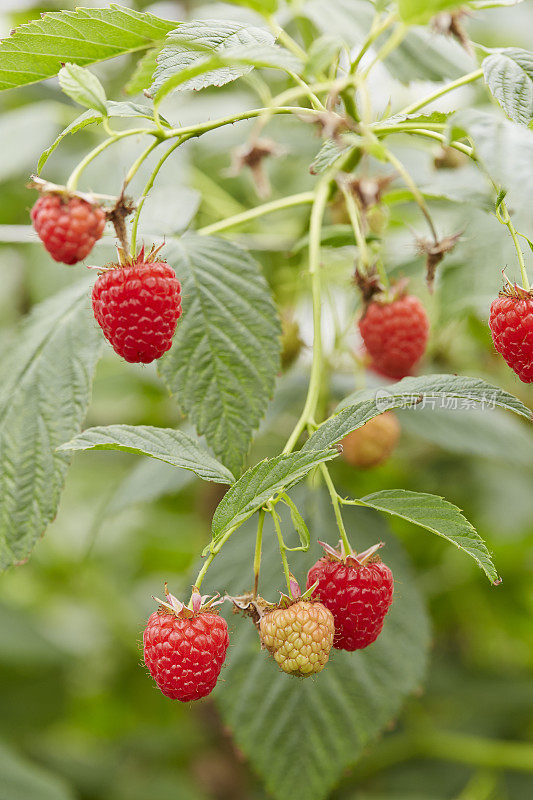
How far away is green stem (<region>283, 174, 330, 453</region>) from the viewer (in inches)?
31.3

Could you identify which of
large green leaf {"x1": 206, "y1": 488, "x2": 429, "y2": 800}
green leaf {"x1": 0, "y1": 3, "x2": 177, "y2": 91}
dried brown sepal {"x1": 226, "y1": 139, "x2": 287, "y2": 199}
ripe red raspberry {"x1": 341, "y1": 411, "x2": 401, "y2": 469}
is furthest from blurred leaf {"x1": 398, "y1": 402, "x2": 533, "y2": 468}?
green leaf {"x1": 0, "y1": 3, "x2": 177, "y2": 91}

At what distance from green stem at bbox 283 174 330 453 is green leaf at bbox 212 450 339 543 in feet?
0.20

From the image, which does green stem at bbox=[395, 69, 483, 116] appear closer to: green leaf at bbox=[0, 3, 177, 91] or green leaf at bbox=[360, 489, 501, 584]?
green leaf at bbox=[0, 3, 177, 91]

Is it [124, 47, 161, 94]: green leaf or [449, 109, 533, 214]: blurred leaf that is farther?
[124, 47, 161, 94]: green leaf

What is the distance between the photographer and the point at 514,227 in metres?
0.70

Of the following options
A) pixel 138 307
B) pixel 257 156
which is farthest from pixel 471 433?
pixel 138 307

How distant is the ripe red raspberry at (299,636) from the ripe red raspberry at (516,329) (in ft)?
0.93

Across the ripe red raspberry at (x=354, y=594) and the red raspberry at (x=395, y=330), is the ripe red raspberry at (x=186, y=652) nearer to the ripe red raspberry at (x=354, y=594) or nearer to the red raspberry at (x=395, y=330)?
the ripe red raspberry at (x=354, y=594)

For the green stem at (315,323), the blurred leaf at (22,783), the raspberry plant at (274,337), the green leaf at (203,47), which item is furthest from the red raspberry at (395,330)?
the blurred leaf at (22,783)

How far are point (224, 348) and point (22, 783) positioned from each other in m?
0.92

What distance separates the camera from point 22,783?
1.36 m

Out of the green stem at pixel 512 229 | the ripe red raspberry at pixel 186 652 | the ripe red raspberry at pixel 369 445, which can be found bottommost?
the ripe red raspberry at pixel 369 445

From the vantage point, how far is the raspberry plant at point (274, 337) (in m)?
0.69

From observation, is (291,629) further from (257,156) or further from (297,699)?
(257,156)
